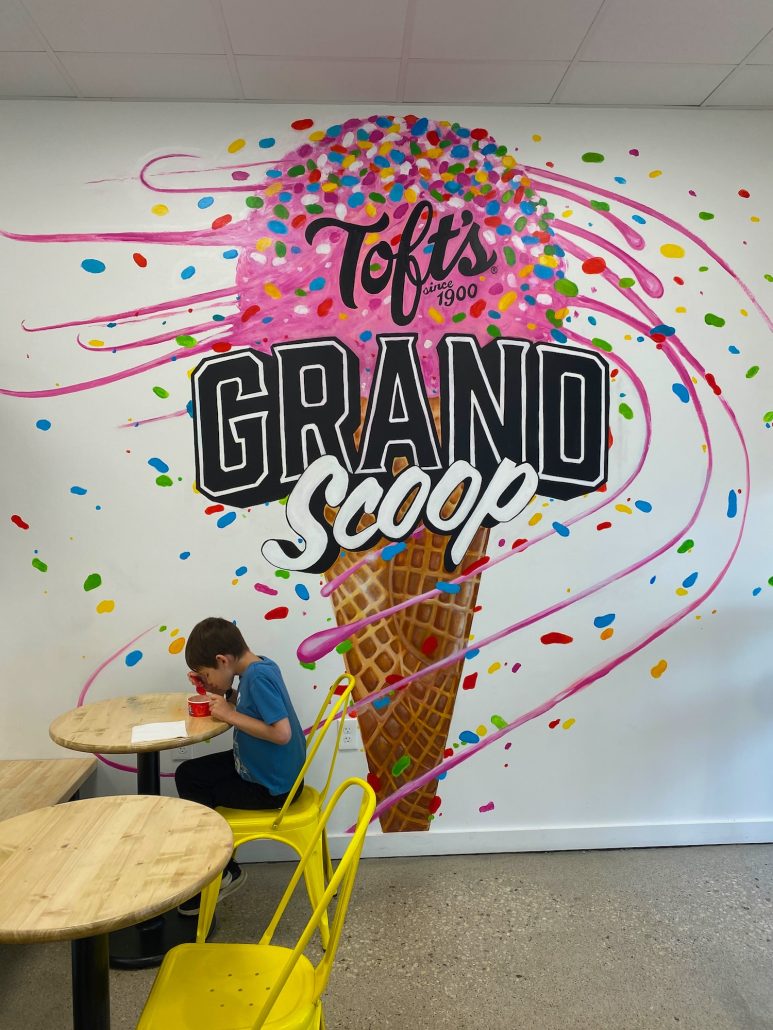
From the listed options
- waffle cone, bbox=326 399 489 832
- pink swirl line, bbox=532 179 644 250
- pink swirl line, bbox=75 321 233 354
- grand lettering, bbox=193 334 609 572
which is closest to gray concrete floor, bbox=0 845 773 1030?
waffle cone, bbox=326 399 489 832

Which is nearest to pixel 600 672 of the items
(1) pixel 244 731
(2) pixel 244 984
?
(1) pixel 244 731

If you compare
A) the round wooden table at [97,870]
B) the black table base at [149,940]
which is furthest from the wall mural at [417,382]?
the round wooden table at [97,870]

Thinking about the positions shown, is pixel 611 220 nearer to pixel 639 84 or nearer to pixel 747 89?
pixel 639 84

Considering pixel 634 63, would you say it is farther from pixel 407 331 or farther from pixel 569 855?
pixel 569 855

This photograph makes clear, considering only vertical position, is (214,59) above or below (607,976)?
above

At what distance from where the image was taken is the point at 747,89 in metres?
2.91

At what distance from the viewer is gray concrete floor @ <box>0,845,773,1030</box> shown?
2.11 m

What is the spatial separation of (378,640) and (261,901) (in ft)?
3.32

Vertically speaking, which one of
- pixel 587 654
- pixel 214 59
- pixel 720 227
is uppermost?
pixel 214 59

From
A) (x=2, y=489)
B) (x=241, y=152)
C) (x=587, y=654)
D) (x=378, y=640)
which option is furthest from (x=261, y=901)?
(x=241, y=152)

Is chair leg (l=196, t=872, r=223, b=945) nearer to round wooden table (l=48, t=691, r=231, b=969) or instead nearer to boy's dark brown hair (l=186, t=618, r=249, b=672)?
round wooden table (l=48, t=691, r=231, b=969)

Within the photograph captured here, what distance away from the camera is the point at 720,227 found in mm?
3074

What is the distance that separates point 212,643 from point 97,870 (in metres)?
1.07

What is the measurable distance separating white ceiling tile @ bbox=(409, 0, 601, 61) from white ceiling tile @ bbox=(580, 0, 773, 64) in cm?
8
